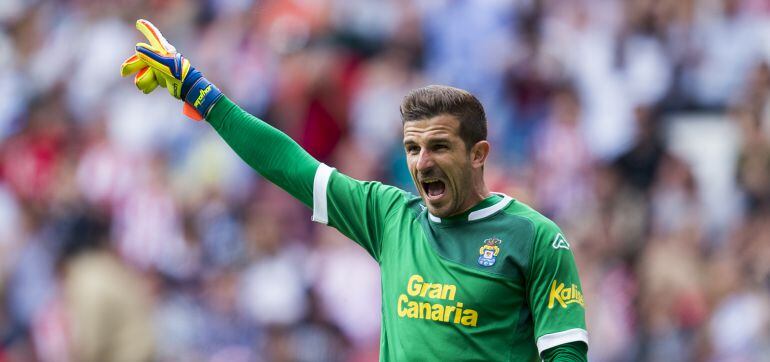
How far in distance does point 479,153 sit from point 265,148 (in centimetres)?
89

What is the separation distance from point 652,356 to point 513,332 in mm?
5292

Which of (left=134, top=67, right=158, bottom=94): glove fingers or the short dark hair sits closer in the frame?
the short dark hair

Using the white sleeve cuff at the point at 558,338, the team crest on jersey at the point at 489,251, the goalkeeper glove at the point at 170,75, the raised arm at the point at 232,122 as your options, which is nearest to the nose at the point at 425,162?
the team crest on jersey at the point at 489,251

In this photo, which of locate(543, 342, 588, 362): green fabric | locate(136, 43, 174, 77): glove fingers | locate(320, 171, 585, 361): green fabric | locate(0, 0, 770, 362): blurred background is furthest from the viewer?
locate(0, 0, 770, 362): blurred background

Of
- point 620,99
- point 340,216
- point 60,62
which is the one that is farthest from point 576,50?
point 340,216

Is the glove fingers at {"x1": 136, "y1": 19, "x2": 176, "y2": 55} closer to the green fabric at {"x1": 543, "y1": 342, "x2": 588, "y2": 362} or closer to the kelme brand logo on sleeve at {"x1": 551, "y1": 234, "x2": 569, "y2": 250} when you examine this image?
the kelme brand logo on sleeve at {"x1": 551, "y1": 234, "x2": 569, "y2": 250}

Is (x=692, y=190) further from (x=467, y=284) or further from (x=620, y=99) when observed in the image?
(x=467, y=284)

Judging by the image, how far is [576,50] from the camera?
12.0 m

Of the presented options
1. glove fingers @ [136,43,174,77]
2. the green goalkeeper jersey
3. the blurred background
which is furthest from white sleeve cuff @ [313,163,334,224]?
the blurred background

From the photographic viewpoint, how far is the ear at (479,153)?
534 cm

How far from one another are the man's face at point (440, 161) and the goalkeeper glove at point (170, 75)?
2.89 ft

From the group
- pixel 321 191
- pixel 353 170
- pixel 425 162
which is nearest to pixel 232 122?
pixel 321 191

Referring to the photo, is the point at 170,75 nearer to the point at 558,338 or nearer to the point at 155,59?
the point at 155,59

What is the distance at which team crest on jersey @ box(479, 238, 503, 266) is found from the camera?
518 centimetres
